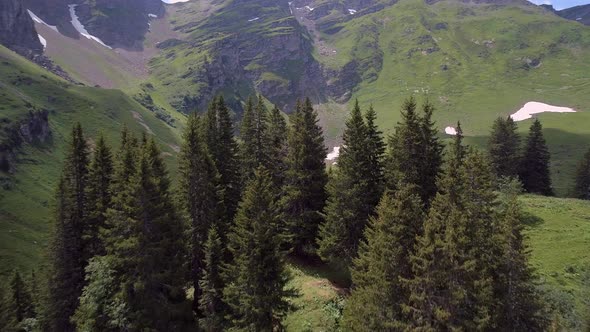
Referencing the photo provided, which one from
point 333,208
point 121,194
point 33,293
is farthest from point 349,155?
point 33,293

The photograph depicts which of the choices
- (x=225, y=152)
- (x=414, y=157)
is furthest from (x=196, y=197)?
(x=414, y=157)

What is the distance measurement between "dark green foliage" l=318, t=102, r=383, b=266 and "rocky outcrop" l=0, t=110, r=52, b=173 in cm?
14616

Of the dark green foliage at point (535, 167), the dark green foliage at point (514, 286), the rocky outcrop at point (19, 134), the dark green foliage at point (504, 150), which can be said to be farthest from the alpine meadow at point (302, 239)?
the rocky outcrop at point (19, 134)

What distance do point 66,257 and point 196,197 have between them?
49.4ft

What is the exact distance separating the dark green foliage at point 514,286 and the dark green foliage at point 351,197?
512 inches

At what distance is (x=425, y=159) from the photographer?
39531 millimetres

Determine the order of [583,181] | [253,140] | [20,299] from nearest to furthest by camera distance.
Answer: [253,140], [20,299], [583,181]

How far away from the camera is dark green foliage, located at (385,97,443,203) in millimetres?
39000

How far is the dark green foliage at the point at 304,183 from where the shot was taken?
45.6 meters

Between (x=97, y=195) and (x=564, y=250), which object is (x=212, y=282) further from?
(x=564, y=250)

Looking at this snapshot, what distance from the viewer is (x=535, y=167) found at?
8044 centimetres

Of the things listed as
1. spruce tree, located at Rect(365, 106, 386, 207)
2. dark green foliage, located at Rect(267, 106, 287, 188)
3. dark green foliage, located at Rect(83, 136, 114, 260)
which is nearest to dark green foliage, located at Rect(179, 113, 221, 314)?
dark green foliage, located at Rect(83, 136, 114, 260)

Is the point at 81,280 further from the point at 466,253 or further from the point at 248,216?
the point at 466,253

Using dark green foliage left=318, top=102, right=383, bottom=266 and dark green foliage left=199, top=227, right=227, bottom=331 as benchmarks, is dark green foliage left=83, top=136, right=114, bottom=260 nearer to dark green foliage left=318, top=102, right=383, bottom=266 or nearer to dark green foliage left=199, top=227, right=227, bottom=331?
dark green foliage left=199, top=227, right=227, bottom=331
